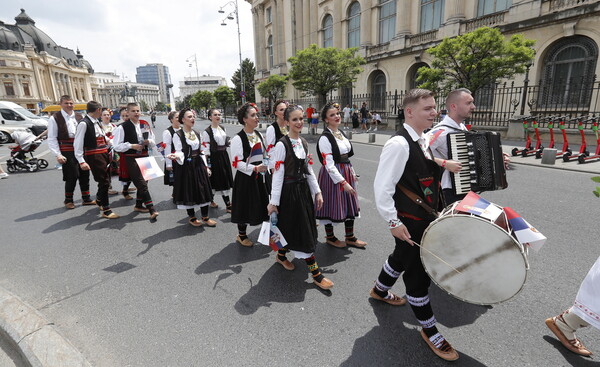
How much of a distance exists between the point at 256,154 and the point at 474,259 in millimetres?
3078

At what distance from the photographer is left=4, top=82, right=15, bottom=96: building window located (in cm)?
7175

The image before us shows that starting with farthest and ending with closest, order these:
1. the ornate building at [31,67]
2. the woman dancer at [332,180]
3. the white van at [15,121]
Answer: the ornate building at [31,67], the white van at [15,121], the woman dancer at [332,180]

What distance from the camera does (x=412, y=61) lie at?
23.3 metres

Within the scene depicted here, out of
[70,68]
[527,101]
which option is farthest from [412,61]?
[70,68]

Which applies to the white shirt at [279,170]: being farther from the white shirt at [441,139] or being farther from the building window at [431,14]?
the building window at [431,14]

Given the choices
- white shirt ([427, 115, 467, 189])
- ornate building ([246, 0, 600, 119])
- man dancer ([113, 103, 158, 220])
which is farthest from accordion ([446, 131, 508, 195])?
ornate building ([246, 0, 600, 119])

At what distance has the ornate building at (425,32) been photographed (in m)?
15.0

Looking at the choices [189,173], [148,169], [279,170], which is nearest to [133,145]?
[148,169]

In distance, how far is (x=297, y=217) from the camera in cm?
338

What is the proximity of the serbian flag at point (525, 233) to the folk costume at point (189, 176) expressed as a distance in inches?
172

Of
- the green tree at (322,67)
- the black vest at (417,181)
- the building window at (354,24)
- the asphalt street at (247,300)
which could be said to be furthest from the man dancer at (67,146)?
the building window at (354,24)

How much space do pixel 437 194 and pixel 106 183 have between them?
19.0 ft

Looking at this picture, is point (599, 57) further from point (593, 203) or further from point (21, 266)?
point (21, 266)

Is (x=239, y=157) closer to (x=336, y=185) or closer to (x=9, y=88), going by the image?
(x=336, y=185)
